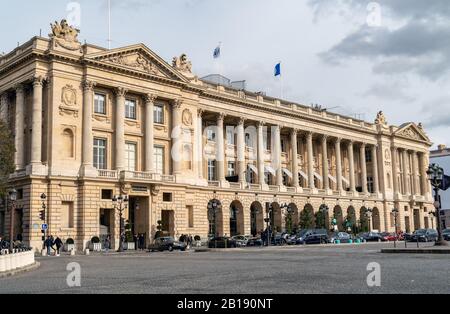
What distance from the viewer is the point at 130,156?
A: 58.7m

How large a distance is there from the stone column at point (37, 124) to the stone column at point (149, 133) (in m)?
11.4

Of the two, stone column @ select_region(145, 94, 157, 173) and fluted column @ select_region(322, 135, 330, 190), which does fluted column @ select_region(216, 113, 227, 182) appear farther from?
fluted column @ select_region(322, 135, 330, 190)

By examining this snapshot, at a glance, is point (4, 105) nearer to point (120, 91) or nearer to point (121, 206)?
point (120, 91)

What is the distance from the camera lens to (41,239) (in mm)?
49281

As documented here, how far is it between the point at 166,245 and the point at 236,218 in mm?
22401

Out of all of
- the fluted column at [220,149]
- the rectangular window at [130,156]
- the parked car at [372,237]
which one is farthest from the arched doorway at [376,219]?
the rectangular window at [130,156]

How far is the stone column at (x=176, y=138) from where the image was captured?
61.4 m

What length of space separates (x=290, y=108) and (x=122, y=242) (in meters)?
36.7

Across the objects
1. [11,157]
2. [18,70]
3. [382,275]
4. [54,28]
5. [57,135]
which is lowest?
[382,275]

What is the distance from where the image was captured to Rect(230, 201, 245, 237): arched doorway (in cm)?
6984

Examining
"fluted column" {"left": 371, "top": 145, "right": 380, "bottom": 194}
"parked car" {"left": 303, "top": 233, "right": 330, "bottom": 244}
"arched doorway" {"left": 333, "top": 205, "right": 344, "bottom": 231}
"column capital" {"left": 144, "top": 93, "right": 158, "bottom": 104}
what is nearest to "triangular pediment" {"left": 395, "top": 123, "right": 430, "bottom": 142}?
→ "fluted column" {"left": 371, "top": 145, "right": 380, "bottom": 194}
